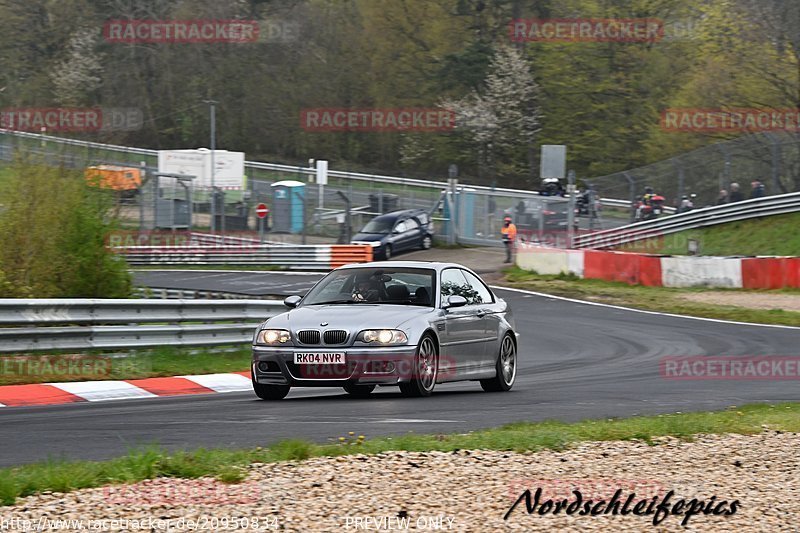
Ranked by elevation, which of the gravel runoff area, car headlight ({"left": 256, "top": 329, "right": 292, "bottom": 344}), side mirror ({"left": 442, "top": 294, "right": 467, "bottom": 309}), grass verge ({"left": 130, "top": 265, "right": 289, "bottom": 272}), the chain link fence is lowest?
the gravel runoff area

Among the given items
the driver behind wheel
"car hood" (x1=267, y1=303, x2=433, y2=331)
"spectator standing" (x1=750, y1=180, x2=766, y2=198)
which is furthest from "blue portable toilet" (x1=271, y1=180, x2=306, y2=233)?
"car hood" (x1=267, y1=303, x2=433, y2=331)

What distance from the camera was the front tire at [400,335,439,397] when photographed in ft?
37.8

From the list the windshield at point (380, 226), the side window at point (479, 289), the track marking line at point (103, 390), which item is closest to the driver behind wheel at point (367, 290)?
the side window at point (479, 289)

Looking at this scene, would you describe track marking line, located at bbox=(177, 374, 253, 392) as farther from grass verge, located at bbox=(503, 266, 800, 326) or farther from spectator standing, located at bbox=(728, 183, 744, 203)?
spectator standing, located at bbox=(728, 183, 744, 203)

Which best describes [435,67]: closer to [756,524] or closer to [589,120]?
[589,120]

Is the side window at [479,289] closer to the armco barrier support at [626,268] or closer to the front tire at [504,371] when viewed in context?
the front tire at [504,371]

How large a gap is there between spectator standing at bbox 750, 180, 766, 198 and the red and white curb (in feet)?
91.4

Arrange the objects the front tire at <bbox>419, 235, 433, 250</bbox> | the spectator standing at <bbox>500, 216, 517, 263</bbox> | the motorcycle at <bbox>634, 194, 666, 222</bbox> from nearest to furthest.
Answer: the spectator standing at <bbox>500, 216, 517, 263</bbox>
the motorcycle at <bbox>634, 194, 666, 222</bbox>
the front tire at <bbox>419, 235, 433, 250</bbox>

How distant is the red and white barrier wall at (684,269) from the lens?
1204 inches

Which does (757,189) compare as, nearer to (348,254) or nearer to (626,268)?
(626,268)

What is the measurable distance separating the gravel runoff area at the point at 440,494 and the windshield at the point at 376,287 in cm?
460

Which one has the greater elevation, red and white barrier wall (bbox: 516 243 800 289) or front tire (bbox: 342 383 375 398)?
red and white barrier wall (bbox: 516 243 800 289)

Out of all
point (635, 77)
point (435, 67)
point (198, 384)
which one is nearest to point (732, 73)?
point (635, 77)

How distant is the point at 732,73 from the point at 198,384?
Result: 149 ft
